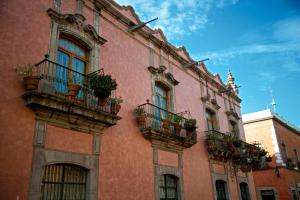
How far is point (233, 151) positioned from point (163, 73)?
531 cm

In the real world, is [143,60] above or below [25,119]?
above

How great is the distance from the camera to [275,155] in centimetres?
2181

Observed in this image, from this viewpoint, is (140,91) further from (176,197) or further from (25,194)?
(25,194)

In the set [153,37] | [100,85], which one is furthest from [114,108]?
[153,37]

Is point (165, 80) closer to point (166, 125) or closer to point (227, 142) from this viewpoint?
point (166, 125)

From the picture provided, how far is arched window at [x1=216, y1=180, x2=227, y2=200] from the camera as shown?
1338 centimetres

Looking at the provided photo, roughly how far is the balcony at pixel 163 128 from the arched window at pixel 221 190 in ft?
10.5

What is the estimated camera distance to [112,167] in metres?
8.37

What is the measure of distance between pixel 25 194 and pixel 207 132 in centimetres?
921

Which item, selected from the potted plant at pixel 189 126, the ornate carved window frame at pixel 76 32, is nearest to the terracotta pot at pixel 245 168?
the potted plant at pixel 189 126

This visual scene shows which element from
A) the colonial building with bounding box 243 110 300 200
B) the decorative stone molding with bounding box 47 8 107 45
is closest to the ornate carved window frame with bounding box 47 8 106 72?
the decorative stone molding with bounding box 47 8 107 45

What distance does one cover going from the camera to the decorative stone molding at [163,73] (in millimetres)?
11572

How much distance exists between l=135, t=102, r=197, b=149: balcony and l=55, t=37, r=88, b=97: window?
239 centimetres

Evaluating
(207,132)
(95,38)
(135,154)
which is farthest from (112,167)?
(207,132)
